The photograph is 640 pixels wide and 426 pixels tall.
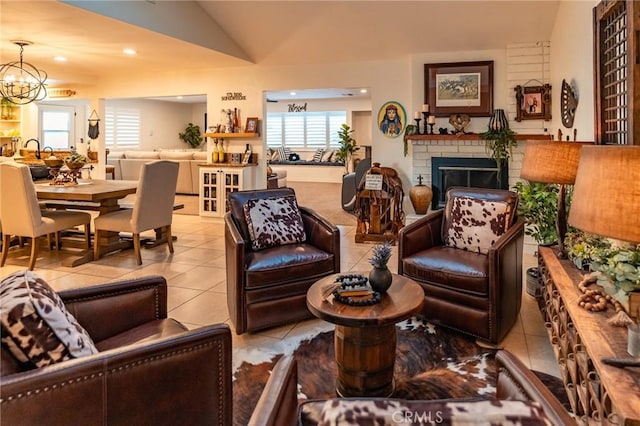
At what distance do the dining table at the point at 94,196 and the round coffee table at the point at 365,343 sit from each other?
10.9 feet

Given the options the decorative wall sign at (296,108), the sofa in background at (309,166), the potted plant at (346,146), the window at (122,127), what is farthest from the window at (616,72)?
the window at (122,127)

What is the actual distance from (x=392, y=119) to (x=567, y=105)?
7.95 ft

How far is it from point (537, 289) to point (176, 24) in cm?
462

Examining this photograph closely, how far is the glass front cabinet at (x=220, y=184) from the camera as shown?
6.73 metres

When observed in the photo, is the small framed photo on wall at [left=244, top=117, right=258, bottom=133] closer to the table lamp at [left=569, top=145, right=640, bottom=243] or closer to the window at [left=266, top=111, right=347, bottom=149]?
the table lamp at [left=569, top=145, right=640, bottom=243]

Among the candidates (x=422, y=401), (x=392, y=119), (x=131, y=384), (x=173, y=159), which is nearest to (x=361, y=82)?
(x=392, y=119)

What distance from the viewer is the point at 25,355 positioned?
1.19m

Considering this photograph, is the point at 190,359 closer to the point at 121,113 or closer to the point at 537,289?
the point at 537,289

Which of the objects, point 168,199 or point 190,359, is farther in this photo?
point 168,199

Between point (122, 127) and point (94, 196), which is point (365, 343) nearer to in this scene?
point (94, 196)

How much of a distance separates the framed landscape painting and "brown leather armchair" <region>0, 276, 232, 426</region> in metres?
5.05

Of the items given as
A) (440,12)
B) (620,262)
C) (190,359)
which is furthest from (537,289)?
(440,12)

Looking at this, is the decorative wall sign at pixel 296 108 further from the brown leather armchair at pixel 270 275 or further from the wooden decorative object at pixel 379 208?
the brown leather armchair at pixel 270 275

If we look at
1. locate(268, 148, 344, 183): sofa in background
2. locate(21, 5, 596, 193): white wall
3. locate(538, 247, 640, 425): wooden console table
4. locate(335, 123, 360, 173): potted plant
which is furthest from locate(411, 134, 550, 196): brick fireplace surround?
locate(268, 148, 344, 183): sofa in background
